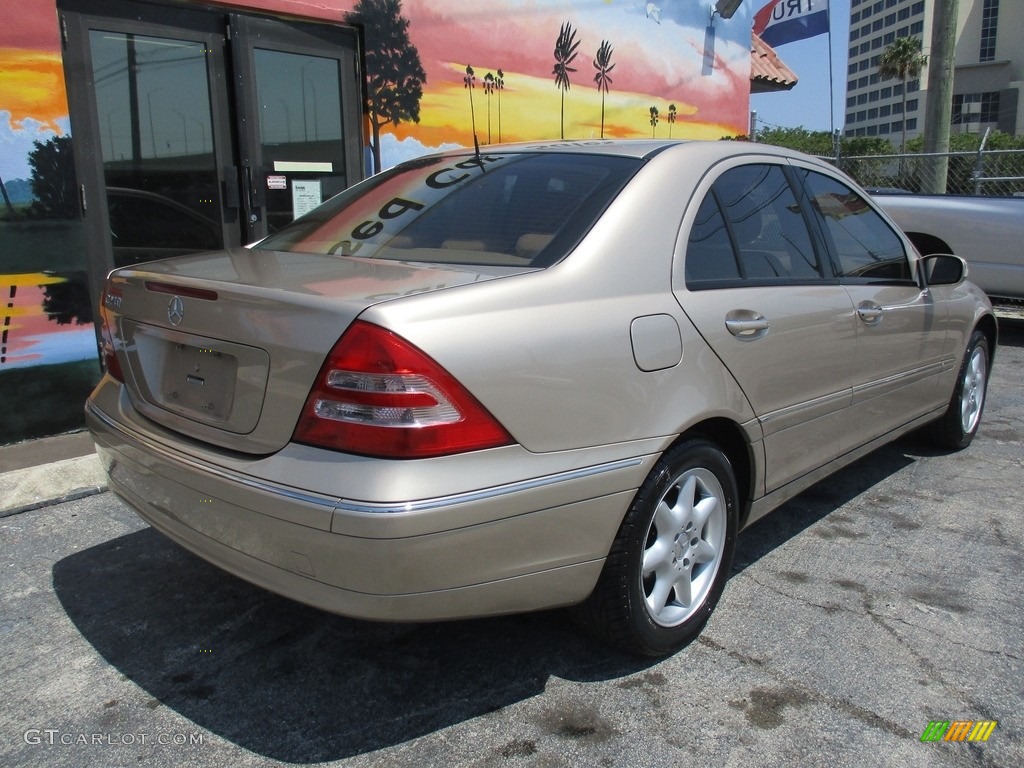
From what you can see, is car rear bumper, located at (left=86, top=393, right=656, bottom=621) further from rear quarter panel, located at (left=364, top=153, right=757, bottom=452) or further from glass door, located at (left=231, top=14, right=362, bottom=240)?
glass door, located at (left=231, top=14, right=362, bottom=240)

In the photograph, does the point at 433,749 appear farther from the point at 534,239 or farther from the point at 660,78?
the point at 660,78

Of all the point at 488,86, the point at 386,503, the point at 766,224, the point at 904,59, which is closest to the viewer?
the point at 386,503

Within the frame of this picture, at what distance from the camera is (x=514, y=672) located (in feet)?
8.79

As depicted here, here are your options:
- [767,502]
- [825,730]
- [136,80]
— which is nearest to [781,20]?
[136,80]

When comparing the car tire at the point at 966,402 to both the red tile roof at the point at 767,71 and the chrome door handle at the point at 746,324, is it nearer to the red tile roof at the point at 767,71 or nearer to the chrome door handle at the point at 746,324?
the chrome door handle at the point at 746,324

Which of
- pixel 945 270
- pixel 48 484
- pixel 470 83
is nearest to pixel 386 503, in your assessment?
pixel 48 484

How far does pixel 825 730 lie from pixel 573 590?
0.80 m

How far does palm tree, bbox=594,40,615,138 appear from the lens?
8445mm

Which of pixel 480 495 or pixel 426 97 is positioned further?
pixel 426 97

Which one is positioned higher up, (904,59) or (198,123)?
(904,59)

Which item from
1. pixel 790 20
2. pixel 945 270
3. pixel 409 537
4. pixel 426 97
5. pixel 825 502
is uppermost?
pixel 790 20

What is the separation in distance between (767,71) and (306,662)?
11.5 meters

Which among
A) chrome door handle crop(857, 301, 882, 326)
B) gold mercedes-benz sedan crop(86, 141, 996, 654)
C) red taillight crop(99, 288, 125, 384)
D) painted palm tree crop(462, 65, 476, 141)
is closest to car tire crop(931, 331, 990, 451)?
chrome door handle crop(857, 301, 882, 326)

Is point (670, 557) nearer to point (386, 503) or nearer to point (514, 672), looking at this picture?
point (514, 672)
